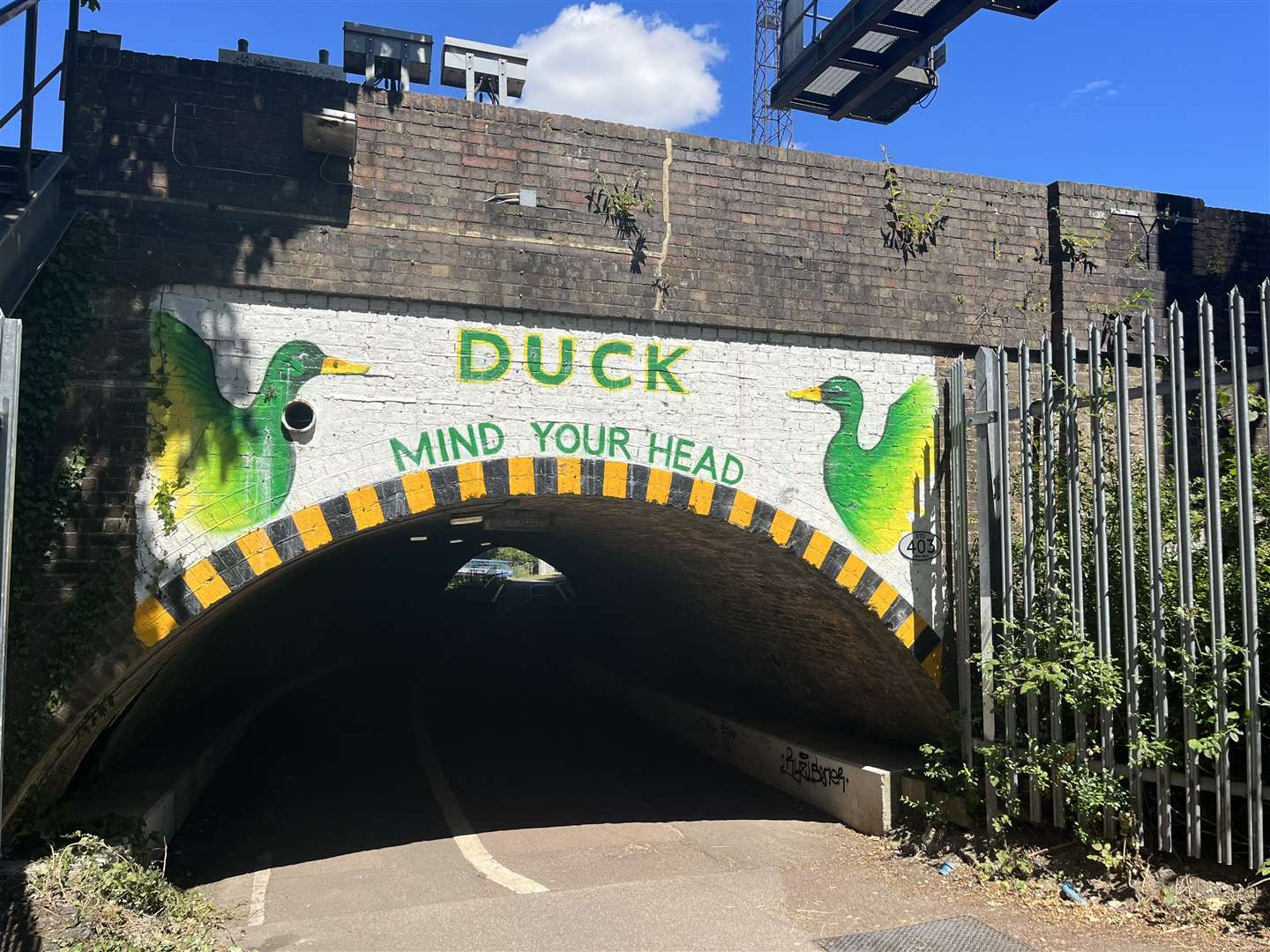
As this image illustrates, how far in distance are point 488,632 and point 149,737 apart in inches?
727

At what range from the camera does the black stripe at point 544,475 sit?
8547mm

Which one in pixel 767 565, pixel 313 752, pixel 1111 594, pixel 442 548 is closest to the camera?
pixel 1111 594

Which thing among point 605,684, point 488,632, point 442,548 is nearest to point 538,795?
point 605,684

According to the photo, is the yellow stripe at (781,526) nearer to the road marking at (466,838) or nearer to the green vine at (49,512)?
the road marking at (466,838)

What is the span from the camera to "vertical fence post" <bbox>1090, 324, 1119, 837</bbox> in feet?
24.3

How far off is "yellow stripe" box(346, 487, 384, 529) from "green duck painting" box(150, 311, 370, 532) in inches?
20.4

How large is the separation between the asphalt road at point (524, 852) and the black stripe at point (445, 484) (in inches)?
124

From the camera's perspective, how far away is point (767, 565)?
9953mm

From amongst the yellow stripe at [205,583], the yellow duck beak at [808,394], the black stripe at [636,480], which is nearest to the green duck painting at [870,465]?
the yellow duck beak at [808,394]

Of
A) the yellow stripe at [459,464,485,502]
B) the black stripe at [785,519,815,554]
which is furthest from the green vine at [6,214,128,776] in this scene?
the black stripe at [785,519,815,554]

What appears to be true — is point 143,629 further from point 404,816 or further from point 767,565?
point 767,565

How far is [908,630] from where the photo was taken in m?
9.42

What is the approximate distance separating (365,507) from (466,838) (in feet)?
11.8

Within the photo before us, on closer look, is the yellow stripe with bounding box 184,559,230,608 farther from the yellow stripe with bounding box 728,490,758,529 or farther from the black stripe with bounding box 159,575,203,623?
the yellow stripe with bounding box 728,490,758,529
